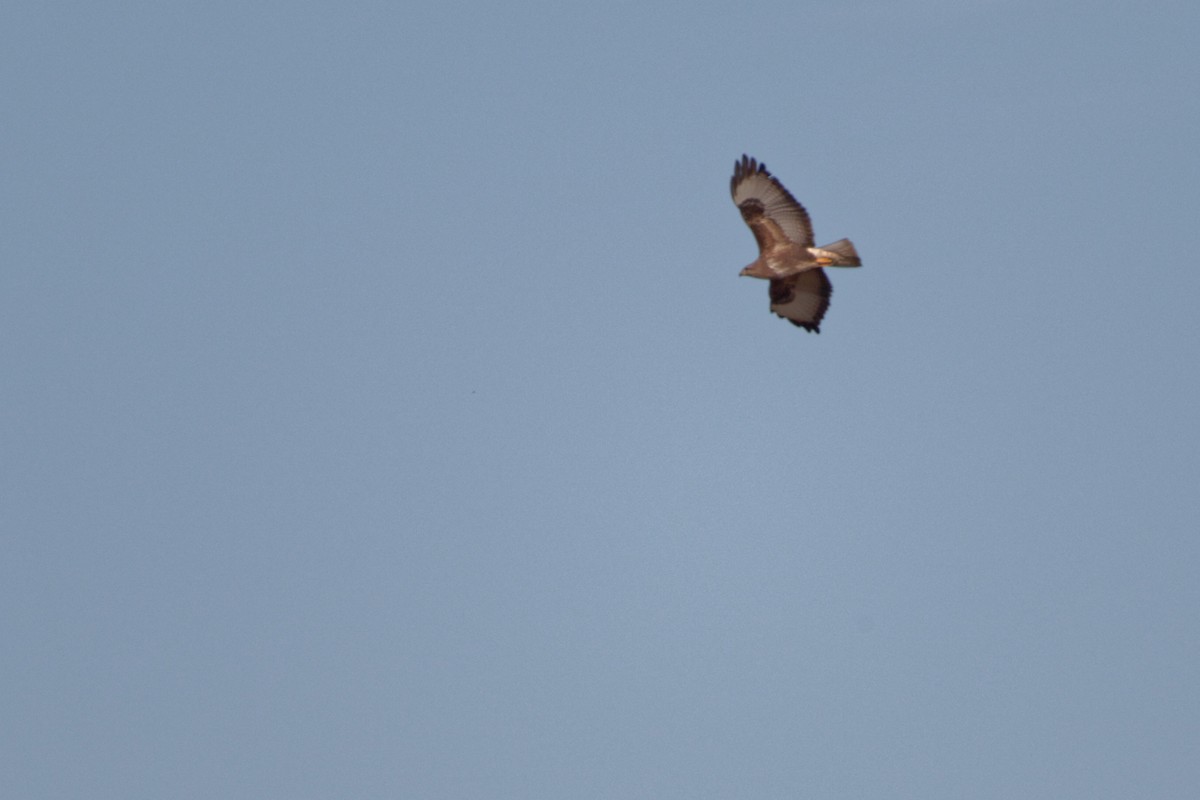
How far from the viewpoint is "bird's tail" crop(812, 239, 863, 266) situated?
37.7 metres

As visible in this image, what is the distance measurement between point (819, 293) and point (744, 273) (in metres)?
1.72

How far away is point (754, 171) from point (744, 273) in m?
2.22

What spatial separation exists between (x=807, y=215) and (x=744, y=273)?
1.78 meters

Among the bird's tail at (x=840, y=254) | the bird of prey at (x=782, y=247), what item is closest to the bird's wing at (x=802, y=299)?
the bird of prey at (x=782, y=247)

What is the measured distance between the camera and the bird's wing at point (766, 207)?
39.2 m

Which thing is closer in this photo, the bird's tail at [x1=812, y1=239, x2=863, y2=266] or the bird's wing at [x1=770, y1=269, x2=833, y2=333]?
the bird's tail at [x1=812, y1=239, x2=863, y2=266]

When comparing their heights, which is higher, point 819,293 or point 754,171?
point 754,171

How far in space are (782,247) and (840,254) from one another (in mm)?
1740

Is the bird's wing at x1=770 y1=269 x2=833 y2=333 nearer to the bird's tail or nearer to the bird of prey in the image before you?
the bird of prey

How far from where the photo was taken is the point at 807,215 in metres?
39.1

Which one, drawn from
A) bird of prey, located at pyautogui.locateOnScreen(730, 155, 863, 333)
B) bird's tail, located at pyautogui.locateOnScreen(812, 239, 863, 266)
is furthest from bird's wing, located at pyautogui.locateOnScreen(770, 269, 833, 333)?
bird's tail, located at pyautogui.locateOnScreen(812, 239, 863, 266)

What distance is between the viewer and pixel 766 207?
3947cm

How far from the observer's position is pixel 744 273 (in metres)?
39.3

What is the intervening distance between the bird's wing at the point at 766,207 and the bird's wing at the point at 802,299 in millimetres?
930
